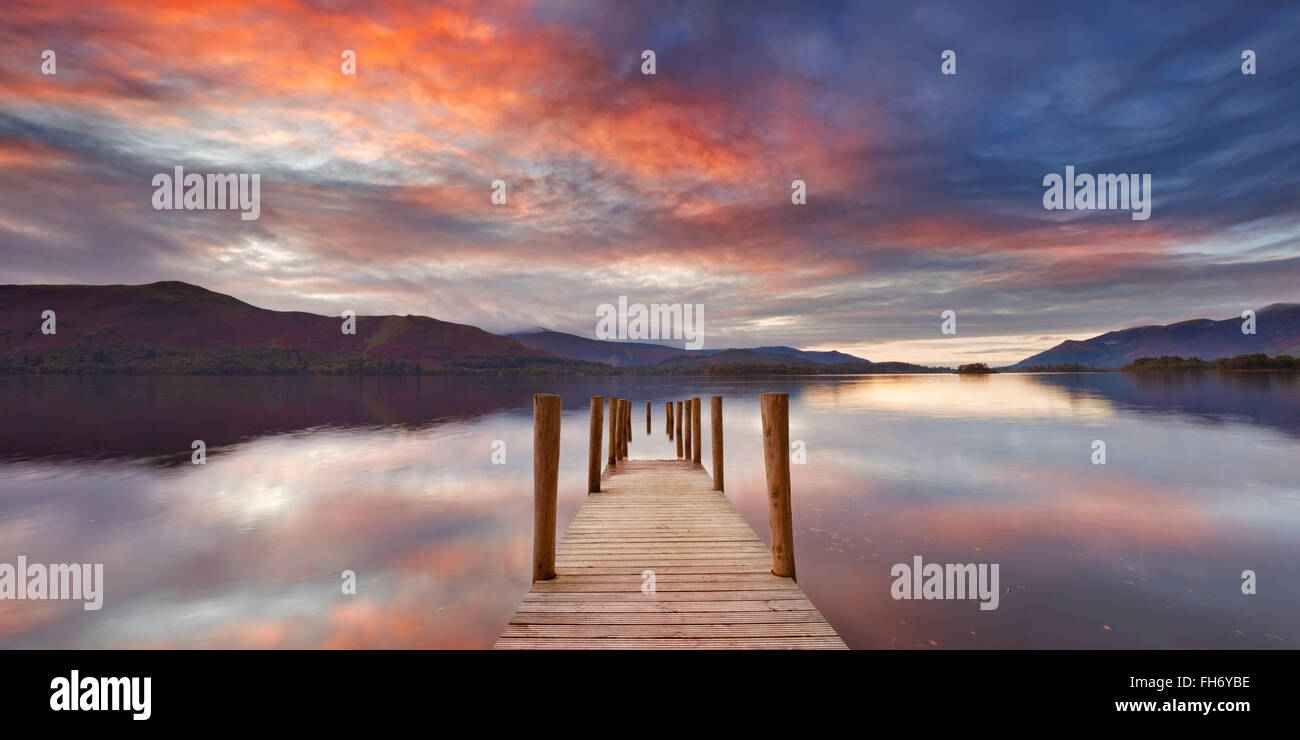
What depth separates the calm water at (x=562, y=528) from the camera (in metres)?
8.60

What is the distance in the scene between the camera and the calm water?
860cm

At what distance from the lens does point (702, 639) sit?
521 cm

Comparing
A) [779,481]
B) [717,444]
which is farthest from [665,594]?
[717,444]

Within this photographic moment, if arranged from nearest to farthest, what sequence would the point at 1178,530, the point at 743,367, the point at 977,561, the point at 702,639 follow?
1. the point at 702,639
2. the point at 977,561
3. the point at 1178,530
4. the point at 743,367

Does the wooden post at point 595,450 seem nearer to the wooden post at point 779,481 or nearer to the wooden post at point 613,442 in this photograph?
the wooden post at point 613,442

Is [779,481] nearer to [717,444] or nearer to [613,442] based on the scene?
[717,444]

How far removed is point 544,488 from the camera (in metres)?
6.84

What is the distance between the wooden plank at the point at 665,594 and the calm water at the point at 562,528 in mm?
2153

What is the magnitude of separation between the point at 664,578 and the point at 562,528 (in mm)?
7594

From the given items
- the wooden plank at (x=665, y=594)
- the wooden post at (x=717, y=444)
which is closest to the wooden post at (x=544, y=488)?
the wooden plank at (x=665, y=594)

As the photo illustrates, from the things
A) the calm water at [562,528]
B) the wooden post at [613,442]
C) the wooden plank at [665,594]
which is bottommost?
the calm water at [562,528]
